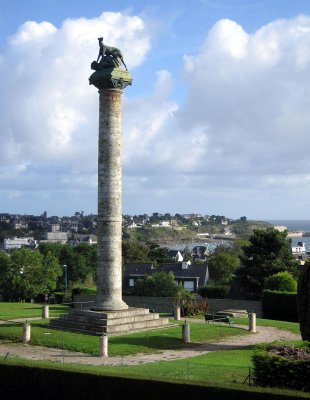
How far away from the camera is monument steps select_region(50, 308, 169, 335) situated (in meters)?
29.7

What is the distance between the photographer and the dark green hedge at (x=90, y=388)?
15.5 m

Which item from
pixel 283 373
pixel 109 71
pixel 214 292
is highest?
pixel 109 71

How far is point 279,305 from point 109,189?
55.6 feet

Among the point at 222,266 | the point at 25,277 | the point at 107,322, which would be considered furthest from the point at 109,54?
the point at 222,266

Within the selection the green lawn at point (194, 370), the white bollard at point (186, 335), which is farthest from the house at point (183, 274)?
the green lawn at point (194, 370)

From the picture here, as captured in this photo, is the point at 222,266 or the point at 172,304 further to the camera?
the point at 222,266

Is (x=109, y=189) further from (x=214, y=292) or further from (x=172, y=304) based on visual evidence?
(x=214, y=292)

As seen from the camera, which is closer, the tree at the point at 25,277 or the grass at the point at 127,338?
the grass at the point at 127,338

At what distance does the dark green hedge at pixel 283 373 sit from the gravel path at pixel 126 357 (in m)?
7.22

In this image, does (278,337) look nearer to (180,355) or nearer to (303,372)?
(180,355)

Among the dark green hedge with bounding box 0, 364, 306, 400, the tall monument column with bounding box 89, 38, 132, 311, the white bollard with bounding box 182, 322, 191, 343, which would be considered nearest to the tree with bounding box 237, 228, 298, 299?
the tall monument column with bounding box 89, 38, 132, 311

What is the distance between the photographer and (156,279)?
178ft

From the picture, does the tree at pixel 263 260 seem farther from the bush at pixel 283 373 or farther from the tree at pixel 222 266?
the bush at pixel 283 373

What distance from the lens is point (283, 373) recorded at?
16.8m
